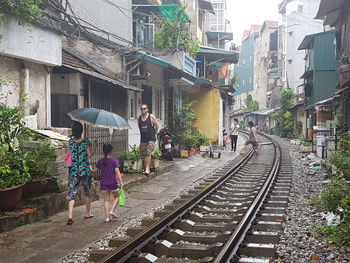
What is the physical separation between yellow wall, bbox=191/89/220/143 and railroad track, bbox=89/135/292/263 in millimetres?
16205

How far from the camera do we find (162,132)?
54.4ft

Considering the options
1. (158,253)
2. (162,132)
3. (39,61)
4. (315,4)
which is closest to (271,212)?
(158,253)

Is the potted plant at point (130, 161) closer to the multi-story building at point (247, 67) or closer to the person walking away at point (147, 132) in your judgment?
the person walking away at point (147, 132)

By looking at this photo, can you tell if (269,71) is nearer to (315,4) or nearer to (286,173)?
(315,4)

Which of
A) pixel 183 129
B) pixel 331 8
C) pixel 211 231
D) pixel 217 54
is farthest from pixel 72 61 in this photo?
pixel 217 54

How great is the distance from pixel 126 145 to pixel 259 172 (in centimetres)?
469

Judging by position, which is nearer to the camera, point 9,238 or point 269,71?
point 9,238

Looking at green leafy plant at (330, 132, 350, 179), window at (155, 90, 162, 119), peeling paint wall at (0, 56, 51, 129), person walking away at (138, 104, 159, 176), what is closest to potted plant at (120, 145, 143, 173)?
person walking away at (138, 104, 159, 176)

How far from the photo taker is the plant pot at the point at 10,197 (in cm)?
616

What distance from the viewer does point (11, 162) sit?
6707mm

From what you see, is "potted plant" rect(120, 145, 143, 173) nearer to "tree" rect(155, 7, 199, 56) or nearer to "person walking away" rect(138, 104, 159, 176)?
"person walking away" rect(138, 104, 159, 176)

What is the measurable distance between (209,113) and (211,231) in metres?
20.1

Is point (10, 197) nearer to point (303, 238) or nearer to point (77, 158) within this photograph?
point (77, 158)

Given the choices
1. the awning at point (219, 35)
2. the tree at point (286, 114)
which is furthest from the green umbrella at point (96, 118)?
the tree at point (286, 114)
